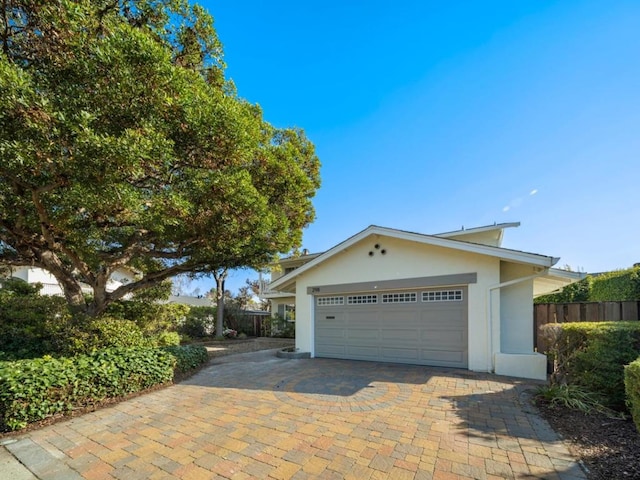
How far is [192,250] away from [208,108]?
5.17 meters

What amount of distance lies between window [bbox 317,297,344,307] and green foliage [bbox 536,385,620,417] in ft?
21.5

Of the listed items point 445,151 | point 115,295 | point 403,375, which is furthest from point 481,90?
point 115,295

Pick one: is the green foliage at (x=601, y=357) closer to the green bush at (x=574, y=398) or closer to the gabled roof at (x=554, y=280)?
the green bush at (x=574, y=398)

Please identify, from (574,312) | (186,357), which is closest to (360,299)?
(186,357)

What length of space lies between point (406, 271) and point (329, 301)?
327cm

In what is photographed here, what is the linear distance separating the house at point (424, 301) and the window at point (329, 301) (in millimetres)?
37

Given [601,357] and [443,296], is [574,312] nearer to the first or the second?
[443,296]

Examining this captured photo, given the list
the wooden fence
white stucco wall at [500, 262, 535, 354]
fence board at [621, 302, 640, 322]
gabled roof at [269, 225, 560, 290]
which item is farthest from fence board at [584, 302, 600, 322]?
A: gabled roof at [269, 225, 560, 290]

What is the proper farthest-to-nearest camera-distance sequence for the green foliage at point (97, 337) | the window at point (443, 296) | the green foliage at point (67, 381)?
the window at point (443, 296) < the green foliage at point (97, 337) < the green foliage at point (67, 381)

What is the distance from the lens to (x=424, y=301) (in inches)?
398

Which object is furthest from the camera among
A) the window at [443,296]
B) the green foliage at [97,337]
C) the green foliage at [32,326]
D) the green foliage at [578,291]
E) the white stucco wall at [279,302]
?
the white stucco wall at [279,302]

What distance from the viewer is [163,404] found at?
626 cm

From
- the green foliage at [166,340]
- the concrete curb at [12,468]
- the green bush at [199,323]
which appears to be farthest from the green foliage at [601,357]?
the green bush at [199,323]

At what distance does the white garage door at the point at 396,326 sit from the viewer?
9547mm
